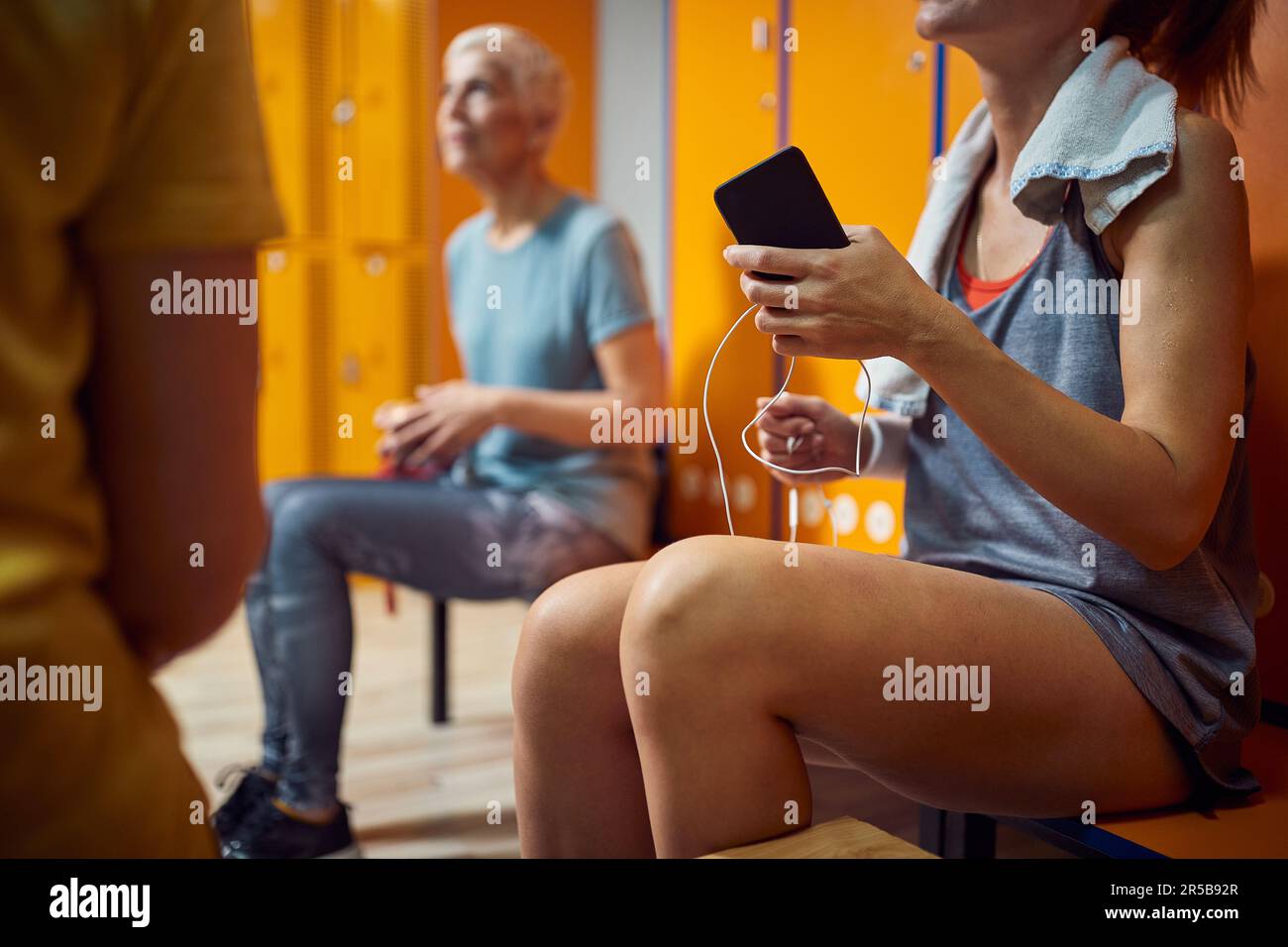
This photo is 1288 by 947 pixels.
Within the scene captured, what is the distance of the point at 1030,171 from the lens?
30.1 inches

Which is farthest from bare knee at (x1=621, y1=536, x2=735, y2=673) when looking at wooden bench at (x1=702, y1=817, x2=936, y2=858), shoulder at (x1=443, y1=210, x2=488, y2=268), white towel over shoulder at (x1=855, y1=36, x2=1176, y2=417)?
shoulder at (x1=443, y1=210, x2=488, y2=268)

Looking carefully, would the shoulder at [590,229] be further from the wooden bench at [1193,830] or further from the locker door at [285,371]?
the locker door at [285,371]

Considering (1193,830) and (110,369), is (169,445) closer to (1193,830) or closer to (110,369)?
(110,369)

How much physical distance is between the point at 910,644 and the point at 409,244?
2.65 metres

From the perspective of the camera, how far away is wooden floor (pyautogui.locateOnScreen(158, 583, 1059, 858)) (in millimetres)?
1419

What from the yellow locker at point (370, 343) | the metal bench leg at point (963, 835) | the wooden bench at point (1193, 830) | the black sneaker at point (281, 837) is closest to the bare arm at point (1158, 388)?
the wooden bench at point (1193, 830)

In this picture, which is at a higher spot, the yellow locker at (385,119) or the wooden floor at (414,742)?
the yellow locker at (385,119)

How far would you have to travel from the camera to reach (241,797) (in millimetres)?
1344

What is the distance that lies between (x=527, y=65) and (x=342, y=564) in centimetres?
83

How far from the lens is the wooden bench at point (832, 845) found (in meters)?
0.63

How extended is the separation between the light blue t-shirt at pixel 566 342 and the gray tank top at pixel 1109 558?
744 millimetres
